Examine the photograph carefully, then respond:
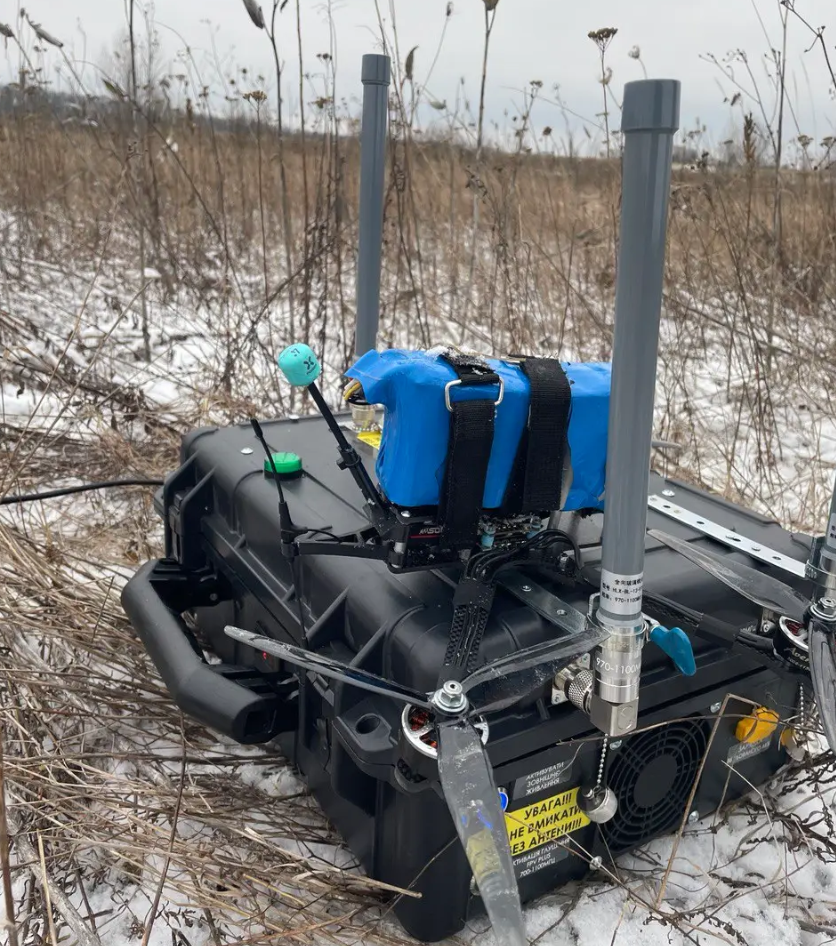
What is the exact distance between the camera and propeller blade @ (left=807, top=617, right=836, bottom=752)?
98cm

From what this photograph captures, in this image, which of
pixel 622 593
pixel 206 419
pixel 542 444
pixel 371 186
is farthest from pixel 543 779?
pixel 206 419

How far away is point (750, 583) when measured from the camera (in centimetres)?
118

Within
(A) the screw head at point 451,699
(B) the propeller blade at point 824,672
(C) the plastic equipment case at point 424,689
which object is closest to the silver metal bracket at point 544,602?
(C) the plastic equipment case at point 424,689

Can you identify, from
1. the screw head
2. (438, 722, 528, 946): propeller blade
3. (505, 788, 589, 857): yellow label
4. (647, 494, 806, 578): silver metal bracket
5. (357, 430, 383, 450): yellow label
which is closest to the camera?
(438, 722, 528, 946): propeller blade

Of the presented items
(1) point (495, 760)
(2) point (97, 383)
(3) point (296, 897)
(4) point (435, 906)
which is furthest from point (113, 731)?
(2) point (97, 383)

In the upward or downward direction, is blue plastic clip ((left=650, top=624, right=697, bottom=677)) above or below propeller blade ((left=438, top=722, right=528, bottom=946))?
above

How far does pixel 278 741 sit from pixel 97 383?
78.2 inches

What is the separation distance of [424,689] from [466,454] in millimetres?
289

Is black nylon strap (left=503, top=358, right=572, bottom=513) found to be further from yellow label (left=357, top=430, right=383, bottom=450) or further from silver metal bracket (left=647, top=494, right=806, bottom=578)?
yellow label (left=357, top=430, right=383, bottom=450)

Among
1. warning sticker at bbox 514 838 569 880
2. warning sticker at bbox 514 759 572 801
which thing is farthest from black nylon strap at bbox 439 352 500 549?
warning sticker at bbox 514 838 569 880

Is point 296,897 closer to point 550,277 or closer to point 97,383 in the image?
point 97,383

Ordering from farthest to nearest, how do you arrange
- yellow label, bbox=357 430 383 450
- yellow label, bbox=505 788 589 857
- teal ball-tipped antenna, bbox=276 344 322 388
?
yellow label, bbox=357 430 383 450 < yellow label, bbox=505 788 589 857 < teal ball-tipped antenna, bbox=276 344 322 388

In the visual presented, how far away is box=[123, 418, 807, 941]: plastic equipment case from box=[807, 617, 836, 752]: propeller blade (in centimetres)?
12

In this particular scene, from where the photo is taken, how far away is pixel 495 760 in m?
1.00
